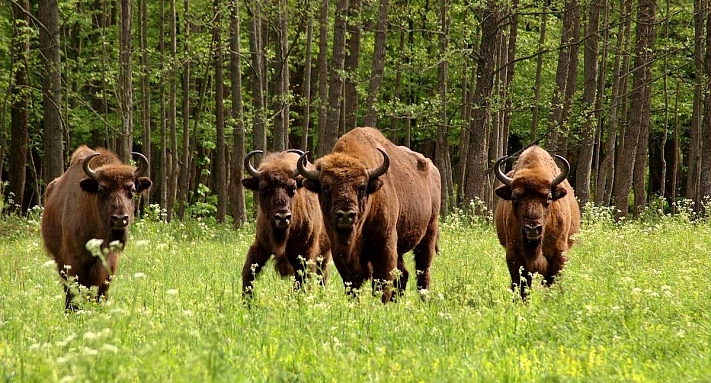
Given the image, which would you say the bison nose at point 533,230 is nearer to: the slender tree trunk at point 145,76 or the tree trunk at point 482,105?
the tree trunk at point 482,105

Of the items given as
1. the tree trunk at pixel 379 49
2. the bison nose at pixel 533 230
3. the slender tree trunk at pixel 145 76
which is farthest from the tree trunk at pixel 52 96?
the bison nose at pixel 533 230

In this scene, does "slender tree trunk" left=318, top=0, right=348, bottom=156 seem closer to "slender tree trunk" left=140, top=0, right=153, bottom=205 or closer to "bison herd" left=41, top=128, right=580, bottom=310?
"slender tree trunk" left=140, top=0, right=153, bottom=205

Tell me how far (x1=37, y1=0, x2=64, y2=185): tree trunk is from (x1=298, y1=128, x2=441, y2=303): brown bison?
408 inches

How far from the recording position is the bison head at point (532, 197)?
8781 millimetres

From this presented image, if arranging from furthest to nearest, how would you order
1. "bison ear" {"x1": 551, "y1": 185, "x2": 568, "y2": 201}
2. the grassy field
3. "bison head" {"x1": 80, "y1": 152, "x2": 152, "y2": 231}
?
"bison ear" {"x1": 551, "y1": 185, "x2": 568, "y2": 201} < "bison head" {"x1": 80, "y1": 152, "x2": 152, "y2": 231} < the grassy field

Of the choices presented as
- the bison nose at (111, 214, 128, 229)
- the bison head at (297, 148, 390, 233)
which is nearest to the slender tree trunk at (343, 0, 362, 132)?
the bison head at (297, 148, 390, 233)

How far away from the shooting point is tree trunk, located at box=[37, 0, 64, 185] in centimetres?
1783

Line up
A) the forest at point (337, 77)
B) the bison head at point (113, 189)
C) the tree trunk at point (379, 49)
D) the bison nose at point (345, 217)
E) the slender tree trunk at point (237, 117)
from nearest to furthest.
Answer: the bison nose at point (345, 217) < the bison head at point (113, 189) < the forest at point (337, 77) < the slender tree trunk at point (237, 117) < the tree trunk at point (379, 49)

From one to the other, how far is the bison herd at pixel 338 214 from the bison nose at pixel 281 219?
0.4 inches

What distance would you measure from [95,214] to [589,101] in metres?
14.2

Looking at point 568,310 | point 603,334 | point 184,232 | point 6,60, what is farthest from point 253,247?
point 6,60

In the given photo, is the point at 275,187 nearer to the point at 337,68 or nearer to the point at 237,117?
the point at 337,68

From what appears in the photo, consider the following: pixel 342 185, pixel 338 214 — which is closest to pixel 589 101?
pixel 342 185

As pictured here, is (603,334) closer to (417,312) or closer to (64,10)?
(417,312)
